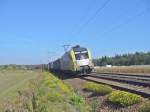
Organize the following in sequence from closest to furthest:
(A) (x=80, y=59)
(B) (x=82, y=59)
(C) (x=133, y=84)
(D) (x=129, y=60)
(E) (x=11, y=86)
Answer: (C) (x=133, y=84) → (E) (x=11, y=86) → (A) (x=80, y=59) → (B) (x=82, y=59) → (D) (x=129, y=60)

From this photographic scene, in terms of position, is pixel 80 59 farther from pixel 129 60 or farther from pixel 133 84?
pixel 129 60

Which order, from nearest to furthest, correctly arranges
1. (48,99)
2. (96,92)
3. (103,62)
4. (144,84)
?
(48,99)
(96,92)
(144,84)
(103,62)

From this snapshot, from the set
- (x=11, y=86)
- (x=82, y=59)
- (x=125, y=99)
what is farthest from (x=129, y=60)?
(x=125, y=99)

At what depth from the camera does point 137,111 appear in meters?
13.5

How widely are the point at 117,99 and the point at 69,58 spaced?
1313 inches

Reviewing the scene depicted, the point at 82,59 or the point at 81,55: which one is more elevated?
the point at 81,55

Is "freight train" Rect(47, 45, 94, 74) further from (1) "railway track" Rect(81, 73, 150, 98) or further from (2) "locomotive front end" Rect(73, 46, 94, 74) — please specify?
(1) "railway track" Rect(81, 73, 150, 98)

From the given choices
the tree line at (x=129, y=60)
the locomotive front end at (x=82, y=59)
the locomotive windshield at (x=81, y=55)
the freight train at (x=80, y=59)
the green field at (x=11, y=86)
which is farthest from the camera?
the tree line at (x=129, y=60)

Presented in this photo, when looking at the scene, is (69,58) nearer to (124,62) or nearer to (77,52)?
(77,52)

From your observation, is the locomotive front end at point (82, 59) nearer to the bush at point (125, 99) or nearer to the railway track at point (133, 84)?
the railway track at point (133, 84)

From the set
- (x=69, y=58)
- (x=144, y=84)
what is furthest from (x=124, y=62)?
(x=144, y=84)

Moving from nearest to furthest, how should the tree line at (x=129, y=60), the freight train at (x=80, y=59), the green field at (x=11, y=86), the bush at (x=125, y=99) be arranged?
the bush at (x=125, y=99) < the green field at (x=11, y=86) < the freight train at (x=80, y=59) < the tree line at (x=129, y=60)

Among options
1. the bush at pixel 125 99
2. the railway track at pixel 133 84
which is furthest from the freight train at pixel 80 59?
the bush at pixel 125 99

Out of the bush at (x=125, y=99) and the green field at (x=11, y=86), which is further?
the green field at (x=11, y=86)
